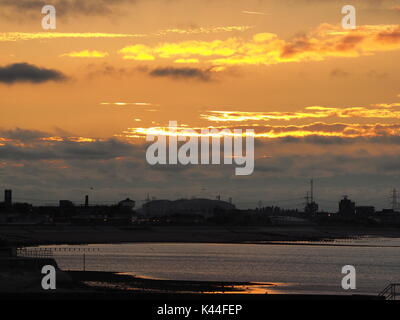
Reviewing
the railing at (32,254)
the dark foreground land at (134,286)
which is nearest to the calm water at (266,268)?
the railing at (32,254)

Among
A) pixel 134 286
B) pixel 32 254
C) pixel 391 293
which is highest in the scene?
pixel 32 254

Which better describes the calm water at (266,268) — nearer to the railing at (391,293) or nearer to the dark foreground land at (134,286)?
the dark foreground land at (134,286)

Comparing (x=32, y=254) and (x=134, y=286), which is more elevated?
(x=32, y=254)

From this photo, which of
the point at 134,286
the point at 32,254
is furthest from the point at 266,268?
the point at 134,286

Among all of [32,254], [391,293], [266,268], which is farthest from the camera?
[266,268]

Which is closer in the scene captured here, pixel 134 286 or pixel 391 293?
pixel 391 293

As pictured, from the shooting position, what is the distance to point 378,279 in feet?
352

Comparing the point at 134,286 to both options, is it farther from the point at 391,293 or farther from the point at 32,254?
the point at 391,293

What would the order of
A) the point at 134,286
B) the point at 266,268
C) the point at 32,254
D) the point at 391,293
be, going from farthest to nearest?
the point at 266,268, the point at 32,254, the point at 134,286, the point at 391,293

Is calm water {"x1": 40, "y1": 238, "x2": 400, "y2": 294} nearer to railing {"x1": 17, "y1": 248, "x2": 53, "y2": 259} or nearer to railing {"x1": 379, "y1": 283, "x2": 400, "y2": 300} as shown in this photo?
railing {"x1": 17, "y1": 248, "x2": 53, "y2": 259}

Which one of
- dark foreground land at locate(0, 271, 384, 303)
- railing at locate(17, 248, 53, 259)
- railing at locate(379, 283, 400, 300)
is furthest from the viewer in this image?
railing at locate(17, 248, 53, 259)

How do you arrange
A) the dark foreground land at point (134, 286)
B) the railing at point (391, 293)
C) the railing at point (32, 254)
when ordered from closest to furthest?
the railing at point (391, 293) < the dark foreground land at point (134, 286) < the railing at point (32, 254)

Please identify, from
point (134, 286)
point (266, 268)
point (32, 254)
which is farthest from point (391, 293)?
point (32, 254)

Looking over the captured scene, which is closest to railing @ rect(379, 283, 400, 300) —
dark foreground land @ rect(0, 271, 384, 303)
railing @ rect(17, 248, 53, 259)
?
dark foreground land @ rect(0, 271, 384, 303)
